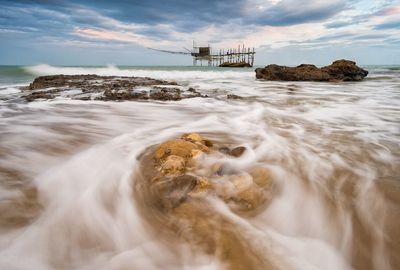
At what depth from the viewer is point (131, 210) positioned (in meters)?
2.54

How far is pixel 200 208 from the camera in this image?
96.3 inches

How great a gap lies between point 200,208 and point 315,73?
834 inches

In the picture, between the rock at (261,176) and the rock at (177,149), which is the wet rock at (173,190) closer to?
the rock at (177,149)

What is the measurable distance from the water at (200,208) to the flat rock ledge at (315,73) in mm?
16363

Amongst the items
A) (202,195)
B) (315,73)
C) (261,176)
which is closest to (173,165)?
(202,195)

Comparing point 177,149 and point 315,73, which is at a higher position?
point 177,149

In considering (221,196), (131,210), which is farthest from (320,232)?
(131,210)

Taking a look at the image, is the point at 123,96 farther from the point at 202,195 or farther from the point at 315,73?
the point at 315,73

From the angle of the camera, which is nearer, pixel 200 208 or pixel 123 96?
pixel 200 208

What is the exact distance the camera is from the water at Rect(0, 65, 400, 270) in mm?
1969

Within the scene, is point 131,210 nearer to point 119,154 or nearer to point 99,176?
point 99,176

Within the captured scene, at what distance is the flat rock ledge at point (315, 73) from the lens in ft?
67.8

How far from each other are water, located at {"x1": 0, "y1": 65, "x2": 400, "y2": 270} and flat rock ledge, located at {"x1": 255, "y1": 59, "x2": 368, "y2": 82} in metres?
16.4

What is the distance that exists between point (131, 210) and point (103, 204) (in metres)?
0.32
